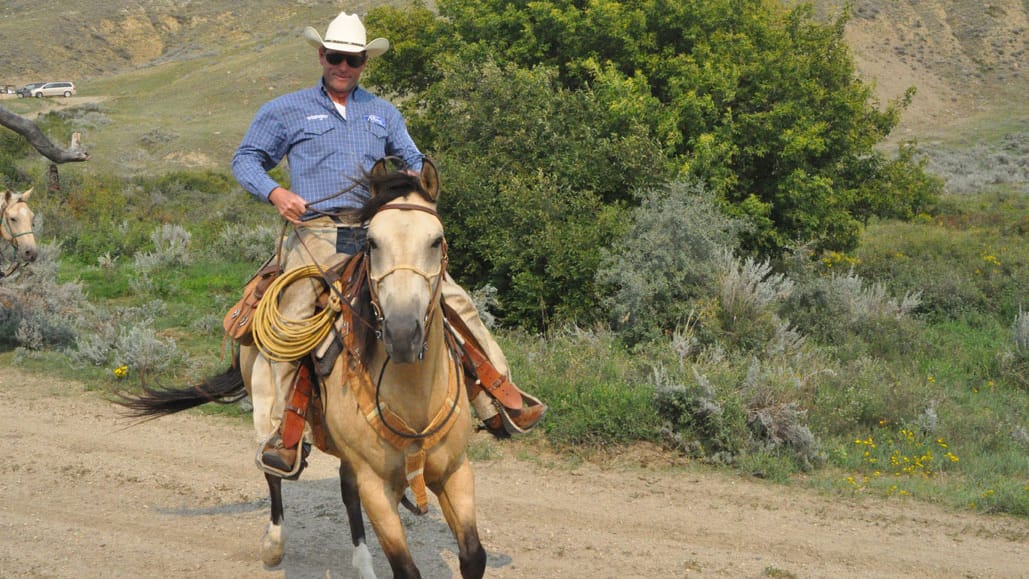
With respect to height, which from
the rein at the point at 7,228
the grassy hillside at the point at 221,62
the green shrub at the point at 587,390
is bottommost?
the grassy hillside at the point at 221,62

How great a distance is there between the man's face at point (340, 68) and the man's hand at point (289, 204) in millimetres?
826

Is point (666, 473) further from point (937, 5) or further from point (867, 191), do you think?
point (937, 5)

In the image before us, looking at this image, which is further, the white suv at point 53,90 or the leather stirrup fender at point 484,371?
the white suv at point 53,90

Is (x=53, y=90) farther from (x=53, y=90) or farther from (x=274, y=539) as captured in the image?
(x=274, y=539)

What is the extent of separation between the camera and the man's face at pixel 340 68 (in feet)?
18.2

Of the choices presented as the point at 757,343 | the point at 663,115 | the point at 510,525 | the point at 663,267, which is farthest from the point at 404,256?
the point at 663,115

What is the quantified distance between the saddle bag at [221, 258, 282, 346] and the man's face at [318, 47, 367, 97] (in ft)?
3.93

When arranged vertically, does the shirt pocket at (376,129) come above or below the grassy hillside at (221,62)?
above

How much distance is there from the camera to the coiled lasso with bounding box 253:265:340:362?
16.4 ft

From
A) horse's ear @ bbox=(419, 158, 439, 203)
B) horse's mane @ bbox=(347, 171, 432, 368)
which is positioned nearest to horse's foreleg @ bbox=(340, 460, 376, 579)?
horse's mane @ bbox=(347, 171, 432, 368)

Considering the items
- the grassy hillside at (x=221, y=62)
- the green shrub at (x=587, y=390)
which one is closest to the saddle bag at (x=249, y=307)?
the green shrub at (x=587, y=390)

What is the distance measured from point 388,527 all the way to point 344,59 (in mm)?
2742

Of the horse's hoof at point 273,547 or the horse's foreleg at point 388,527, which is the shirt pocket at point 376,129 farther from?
the horse's hoof at point 273,547

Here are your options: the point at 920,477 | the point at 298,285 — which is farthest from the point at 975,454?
the point at 298,285
